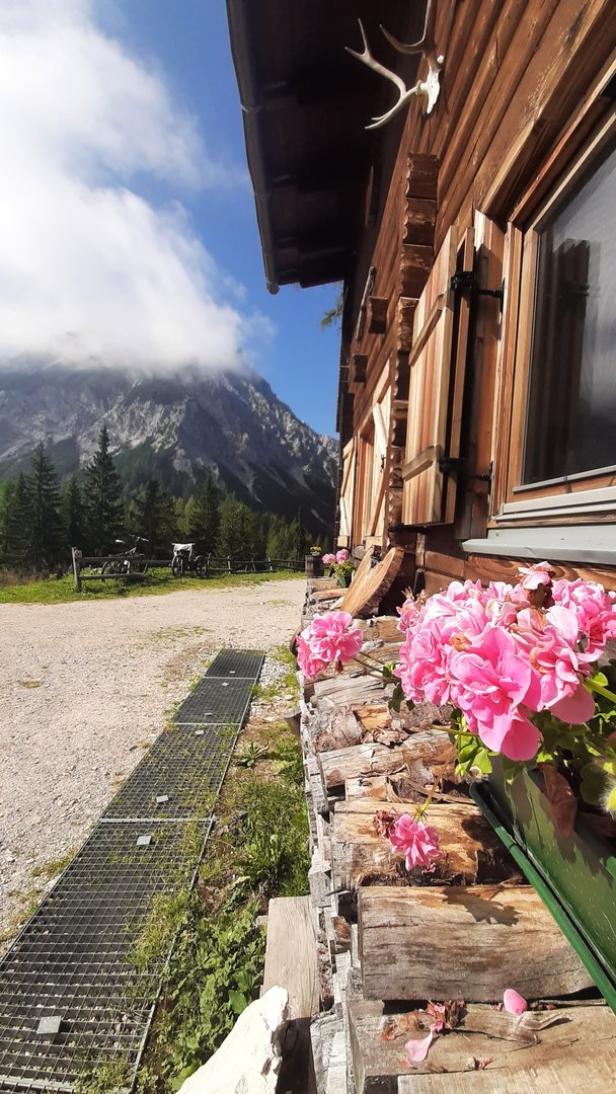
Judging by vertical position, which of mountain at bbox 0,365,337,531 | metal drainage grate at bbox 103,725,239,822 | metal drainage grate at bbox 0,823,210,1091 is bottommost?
metal drainage grate at bbox 0,823,210,1091

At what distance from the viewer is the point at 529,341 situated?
2.24 metres

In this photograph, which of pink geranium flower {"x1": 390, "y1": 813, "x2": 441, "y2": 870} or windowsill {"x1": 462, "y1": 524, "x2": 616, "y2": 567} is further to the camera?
windowsill {"x1": 462, "y1": 524, "x2": 616, "y2": 567}

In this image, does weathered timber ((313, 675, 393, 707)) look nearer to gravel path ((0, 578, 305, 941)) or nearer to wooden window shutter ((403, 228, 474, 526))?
wooden window shutter ((403, 228, 474, 526))

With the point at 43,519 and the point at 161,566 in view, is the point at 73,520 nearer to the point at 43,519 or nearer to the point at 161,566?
the point at 43,519

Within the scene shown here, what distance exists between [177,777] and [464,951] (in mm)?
5051

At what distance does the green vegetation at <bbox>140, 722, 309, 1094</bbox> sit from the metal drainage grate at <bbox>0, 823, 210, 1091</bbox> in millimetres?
116

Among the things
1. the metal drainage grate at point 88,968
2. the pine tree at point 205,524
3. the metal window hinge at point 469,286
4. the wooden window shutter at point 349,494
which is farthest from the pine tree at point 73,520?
the metal window hinge at point 469,286

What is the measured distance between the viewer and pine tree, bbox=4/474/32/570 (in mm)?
36094

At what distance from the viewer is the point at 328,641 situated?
153 centimetres

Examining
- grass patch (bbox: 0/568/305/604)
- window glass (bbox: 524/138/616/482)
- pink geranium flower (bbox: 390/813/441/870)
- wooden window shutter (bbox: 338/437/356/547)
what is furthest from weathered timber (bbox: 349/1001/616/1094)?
grass patch (bbox: 0/568/305/604)

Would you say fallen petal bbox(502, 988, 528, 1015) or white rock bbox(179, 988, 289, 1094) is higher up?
fallen petal bbox(502, 988, 528, 1015)

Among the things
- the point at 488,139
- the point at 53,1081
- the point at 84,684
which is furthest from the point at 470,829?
the point at 84,684

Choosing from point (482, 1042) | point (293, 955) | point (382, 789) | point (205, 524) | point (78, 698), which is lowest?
point (78, 698)

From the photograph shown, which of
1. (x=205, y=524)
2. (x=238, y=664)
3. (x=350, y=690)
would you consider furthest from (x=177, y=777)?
(x=205, y=524)
